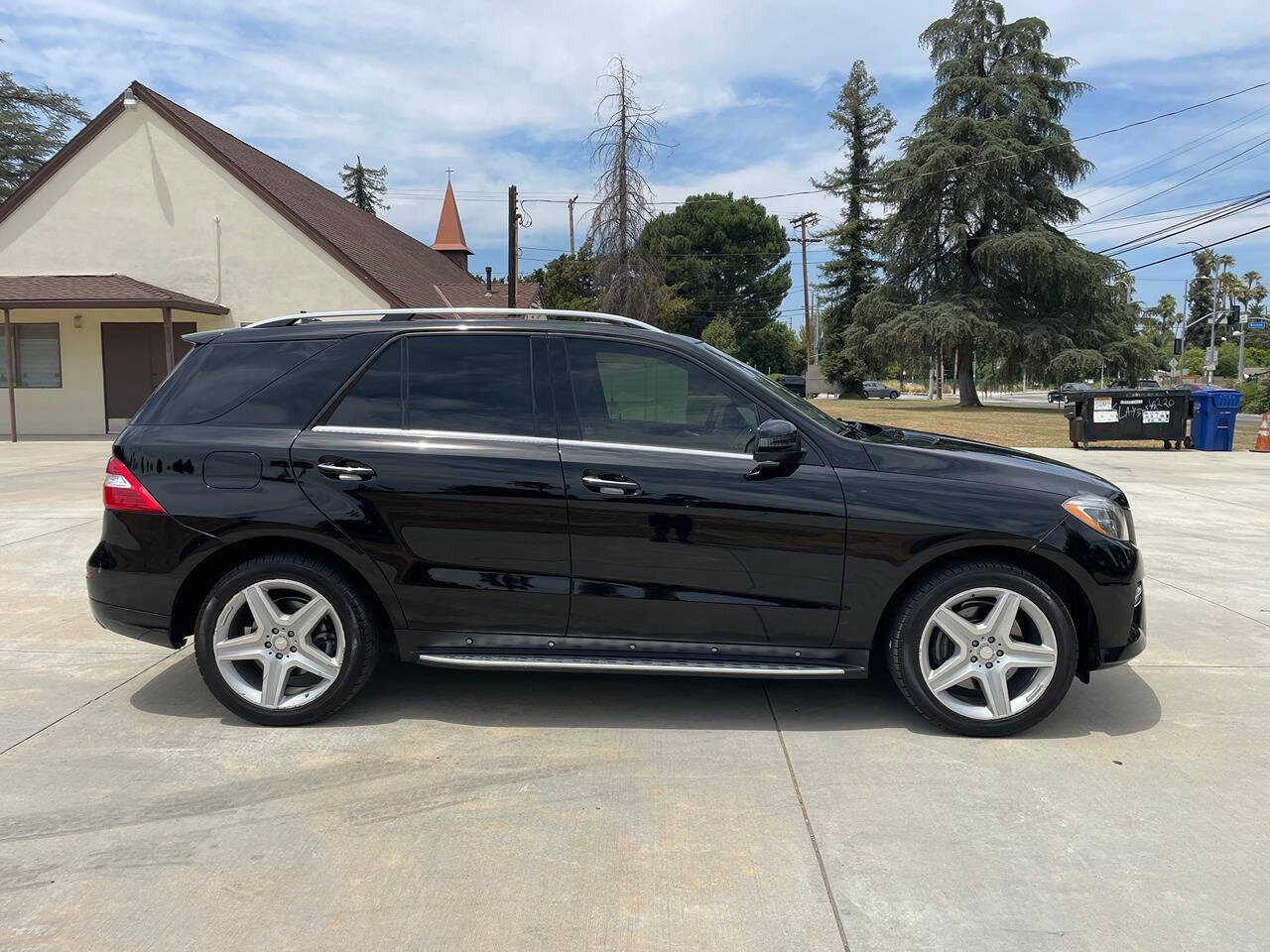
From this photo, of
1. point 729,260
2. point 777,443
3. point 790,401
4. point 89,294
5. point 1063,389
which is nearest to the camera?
point 777,443

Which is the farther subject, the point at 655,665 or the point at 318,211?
the point at 318,211

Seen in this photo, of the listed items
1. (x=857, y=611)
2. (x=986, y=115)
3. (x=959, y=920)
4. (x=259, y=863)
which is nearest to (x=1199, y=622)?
(x=857, y=611)

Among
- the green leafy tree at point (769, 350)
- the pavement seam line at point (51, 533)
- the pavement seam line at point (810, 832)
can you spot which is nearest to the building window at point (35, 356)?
the pavement seam line at point (51, 533)

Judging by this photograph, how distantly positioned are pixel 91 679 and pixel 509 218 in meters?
25.1

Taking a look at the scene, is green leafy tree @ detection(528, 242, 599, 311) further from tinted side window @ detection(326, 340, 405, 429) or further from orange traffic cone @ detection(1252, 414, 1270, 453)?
tinted side window @ detection(326, 340, 405, 429)

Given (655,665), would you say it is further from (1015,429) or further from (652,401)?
(1015,429)

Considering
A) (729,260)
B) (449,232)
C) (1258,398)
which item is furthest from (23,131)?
(1258,398)

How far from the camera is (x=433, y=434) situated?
4.04 m

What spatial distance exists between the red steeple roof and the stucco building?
30624mm

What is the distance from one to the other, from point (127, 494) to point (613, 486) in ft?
7.18

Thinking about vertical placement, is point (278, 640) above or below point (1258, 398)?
below

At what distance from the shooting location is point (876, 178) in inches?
1709

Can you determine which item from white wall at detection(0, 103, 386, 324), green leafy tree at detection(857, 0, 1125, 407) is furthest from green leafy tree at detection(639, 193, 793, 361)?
white wall at detection(0, 103, 386, 324)

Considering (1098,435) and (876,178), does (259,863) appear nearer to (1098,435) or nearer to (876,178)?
(1098,435)
